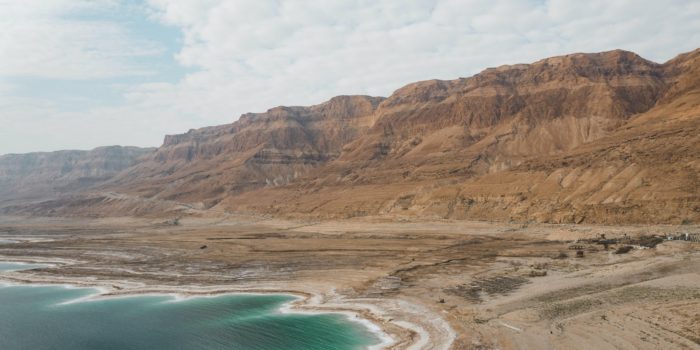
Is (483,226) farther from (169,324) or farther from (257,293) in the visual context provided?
(169,324)

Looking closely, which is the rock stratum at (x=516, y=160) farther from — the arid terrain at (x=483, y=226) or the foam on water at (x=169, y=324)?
the foam on water at (x=169, y=324)

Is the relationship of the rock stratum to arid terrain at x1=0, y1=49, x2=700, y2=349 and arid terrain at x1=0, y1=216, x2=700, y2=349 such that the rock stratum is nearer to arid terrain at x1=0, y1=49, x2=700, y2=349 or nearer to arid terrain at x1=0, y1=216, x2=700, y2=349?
arid terrain at x1=0, y1=49, x2=700, y2=349

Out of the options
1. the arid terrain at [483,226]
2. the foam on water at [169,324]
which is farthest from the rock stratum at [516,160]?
the foam on water at [169,324]

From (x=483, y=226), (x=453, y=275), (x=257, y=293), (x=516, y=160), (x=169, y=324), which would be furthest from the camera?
(x=516, y=160)

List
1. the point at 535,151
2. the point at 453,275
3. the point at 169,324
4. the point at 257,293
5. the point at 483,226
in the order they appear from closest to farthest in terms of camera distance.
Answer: the point at 169,324, the point at 257,293, the point at 453,275, the point at 483,226, the point at 535,151

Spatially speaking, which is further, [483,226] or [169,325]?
[483,226]

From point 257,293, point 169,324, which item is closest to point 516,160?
point 257,293

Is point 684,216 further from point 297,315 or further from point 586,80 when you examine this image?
point 586,80
